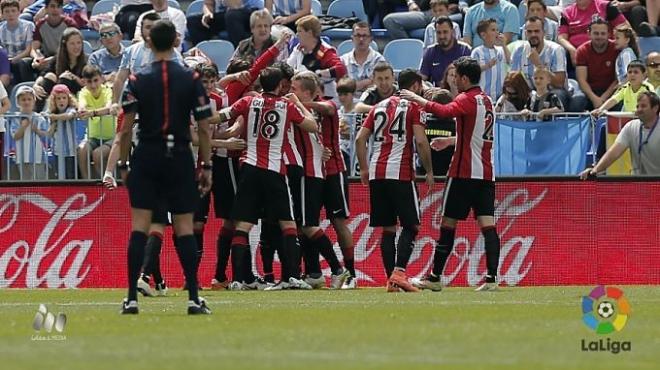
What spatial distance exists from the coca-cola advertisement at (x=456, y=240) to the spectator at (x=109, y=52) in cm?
253

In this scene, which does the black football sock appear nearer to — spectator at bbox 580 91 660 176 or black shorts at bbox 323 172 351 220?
black shorts at bbox 323 172 351 220

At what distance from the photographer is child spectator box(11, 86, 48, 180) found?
19.9m

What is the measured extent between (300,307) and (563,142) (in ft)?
21.0

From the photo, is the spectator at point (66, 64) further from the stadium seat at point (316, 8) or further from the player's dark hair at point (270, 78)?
the player's dark hair at point (270, 78)

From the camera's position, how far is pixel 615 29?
21.7m

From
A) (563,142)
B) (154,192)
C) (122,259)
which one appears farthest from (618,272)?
(154,192)

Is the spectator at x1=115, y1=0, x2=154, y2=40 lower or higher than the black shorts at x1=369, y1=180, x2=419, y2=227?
higher

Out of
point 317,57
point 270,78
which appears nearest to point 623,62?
point 317,57

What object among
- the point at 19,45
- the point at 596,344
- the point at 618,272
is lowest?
the point at 618,272

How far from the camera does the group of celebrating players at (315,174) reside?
17.3 metres

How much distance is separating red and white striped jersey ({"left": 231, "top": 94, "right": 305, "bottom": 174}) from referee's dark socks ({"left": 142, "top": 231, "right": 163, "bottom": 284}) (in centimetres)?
163

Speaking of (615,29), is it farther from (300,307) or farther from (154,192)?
(154,192)

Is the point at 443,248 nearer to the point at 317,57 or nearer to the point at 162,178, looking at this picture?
the point at 317,57

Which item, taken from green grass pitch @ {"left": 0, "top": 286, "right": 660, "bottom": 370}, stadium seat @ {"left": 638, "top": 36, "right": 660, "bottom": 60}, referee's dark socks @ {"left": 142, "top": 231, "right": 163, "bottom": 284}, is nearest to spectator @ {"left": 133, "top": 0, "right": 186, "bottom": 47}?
referee's dark socks @ {"left": 142, "top": 231, "right": 163, "bottom": 284}
